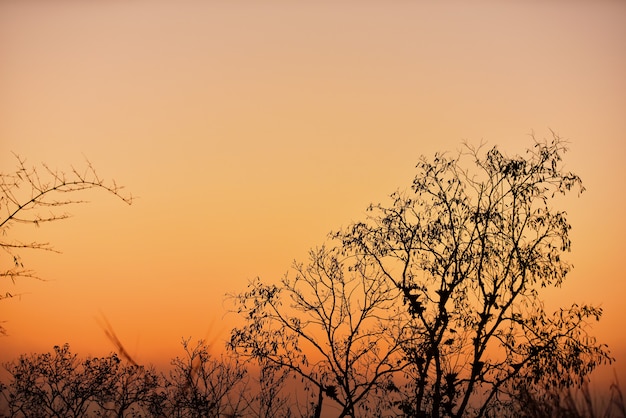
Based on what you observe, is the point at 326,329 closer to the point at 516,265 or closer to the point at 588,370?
the point at 516,265

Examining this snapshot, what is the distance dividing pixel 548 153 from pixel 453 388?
8430 millimetres

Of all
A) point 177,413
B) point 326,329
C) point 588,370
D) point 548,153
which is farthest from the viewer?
point 177,413

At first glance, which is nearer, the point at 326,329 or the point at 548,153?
the point at 548,153

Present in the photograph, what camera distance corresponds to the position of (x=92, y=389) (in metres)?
37.1

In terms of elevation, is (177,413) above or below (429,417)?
above

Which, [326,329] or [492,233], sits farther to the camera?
[326,329]

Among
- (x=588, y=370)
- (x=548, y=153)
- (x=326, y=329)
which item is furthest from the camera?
(x=326, y=329)

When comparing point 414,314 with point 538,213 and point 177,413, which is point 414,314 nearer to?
point 538,213

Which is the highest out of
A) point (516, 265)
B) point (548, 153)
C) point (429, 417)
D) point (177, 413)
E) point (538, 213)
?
point (548, 153)

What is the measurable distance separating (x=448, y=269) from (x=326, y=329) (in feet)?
22.2

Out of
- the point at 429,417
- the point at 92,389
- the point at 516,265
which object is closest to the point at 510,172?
the point at 516,265

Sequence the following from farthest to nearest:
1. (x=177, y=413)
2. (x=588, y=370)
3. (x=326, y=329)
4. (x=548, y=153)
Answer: (x=177, y=413)
(x=326, y=329)
(x=548, y=153)
(x=588, y=370)

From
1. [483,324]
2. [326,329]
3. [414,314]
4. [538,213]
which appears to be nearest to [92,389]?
[326,329]

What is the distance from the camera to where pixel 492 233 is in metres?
24.2
